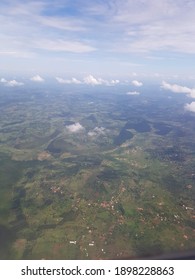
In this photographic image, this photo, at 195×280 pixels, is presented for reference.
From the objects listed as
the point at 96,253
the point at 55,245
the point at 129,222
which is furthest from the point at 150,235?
the point at 55,245

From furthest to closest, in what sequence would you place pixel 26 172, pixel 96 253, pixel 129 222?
pixel 26 172 → pixel 129 222 → pixel 96 253

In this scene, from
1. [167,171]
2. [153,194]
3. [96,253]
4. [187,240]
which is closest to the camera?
[96,253]

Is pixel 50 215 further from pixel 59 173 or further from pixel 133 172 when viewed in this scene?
pixel 133 172

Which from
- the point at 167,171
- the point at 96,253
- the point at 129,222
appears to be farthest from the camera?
the point at 167,171

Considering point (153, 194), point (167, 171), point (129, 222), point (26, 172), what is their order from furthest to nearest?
point (167, 171) < point (26, 172) < point (153, 194) < point (129, 222)

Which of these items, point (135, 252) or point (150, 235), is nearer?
point (135, 252)

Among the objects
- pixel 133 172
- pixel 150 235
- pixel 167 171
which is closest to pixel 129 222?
pixel 150 235

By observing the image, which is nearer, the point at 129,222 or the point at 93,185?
the point at 129,222

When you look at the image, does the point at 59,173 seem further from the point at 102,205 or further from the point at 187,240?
the point at 187,240
